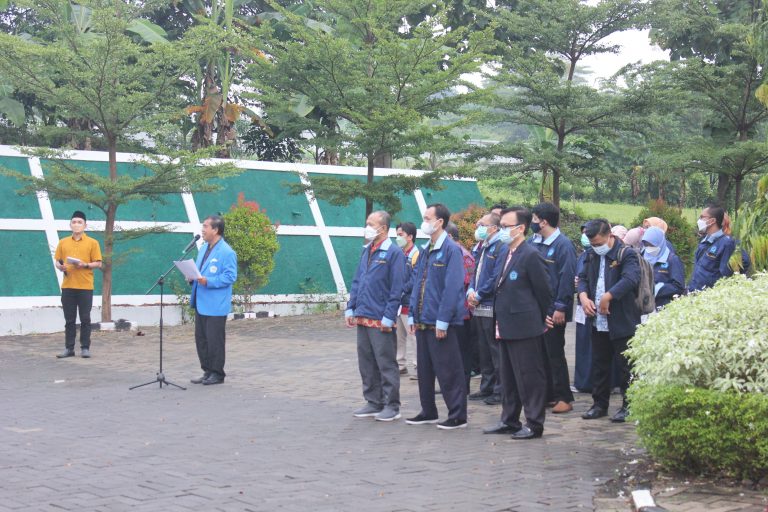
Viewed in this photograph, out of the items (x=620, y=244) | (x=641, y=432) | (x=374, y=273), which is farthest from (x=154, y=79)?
(x=641, y=432)

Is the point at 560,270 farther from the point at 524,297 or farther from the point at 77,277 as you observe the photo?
the point at 77,277

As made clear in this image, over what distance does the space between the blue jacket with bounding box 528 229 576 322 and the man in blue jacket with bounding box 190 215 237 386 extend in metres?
4.00

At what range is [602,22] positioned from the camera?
21859mm

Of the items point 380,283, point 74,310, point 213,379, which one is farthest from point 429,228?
point 74,310

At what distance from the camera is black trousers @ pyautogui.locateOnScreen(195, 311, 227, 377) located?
1198 cm

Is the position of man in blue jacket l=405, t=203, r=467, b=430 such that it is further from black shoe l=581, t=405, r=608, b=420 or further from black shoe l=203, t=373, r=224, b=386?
black shoe l=203, t=373, r=224, b=386

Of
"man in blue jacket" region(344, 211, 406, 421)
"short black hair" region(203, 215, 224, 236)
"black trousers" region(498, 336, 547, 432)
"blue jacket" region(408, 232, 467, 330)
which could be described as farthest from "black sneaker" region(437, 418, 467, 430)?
"short black hair" region(203, 215, 224, 236)

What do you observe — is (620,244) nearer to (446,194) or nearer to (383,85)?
(383,85)

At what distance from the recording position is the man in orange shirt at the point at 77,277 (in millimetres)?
14422

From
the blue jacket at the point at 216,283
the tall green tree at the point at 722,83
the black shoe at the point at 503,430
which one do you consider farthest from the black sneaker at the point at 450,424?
the tall green tree at the point at 722,83

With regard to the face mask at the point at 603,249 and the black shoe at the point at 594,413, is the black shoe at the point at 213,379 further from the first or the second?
the face mask at the point at 603,249

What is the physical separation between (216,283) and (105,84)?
6.48 metres

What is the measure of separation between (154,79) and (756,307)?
42.6ft

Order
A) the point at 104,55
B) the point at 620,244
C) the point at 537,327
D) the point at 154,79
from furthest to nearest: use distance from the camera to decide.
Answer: the point at 154,79, the point at 104,55, the point at 620,244, the point at 537,327
